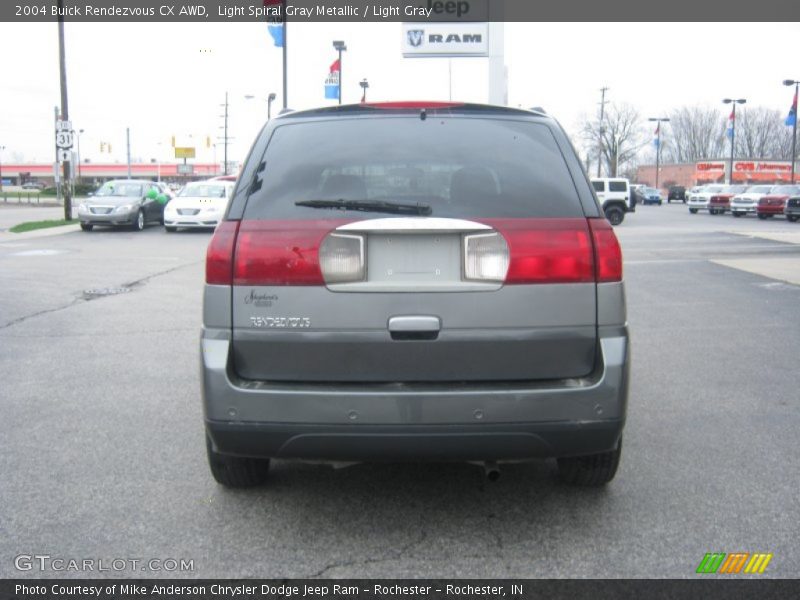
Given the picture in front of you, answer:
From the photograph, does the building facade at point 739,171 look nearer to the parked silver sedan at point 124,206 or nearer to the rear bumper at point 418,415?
the parked silver sedan at point 124,206

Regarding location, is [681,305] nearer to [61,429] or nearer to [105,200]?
[61,429]

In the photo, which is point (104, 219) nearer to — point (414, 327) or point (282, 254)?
point (282, 254)

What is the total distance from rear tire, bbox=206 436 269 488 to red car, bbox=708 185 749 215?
39898 millimetres

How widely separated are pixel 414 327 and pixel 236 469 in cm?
128

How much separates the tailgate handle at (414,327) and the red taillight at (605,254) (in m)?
0.70

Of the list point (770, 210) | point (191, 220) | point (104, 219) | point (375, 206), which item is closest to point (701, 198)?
point (770, 210)

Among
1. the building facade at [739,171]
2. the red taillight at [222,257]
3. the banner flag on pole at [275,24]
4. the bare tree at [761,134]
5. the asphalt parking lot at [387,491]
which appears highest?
the bare tree at [761,134]

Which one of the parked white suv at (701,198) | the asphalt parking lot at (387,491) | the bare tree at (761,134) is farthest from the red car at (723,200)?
the bare tree at (761,134)

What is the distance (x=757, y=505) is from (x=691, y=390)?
2.27 meters

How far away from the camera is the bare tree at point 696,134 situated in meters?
119

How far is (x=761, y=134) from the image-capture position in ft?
375

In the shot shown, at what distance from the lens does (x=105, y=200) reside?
23672mm

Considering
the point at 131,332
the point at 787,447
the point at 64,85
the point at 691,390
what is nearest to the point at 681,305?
the point at 691,390

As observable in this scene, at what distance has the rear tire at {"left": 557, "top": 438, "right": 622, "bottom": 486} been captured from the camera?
3.74 meters
